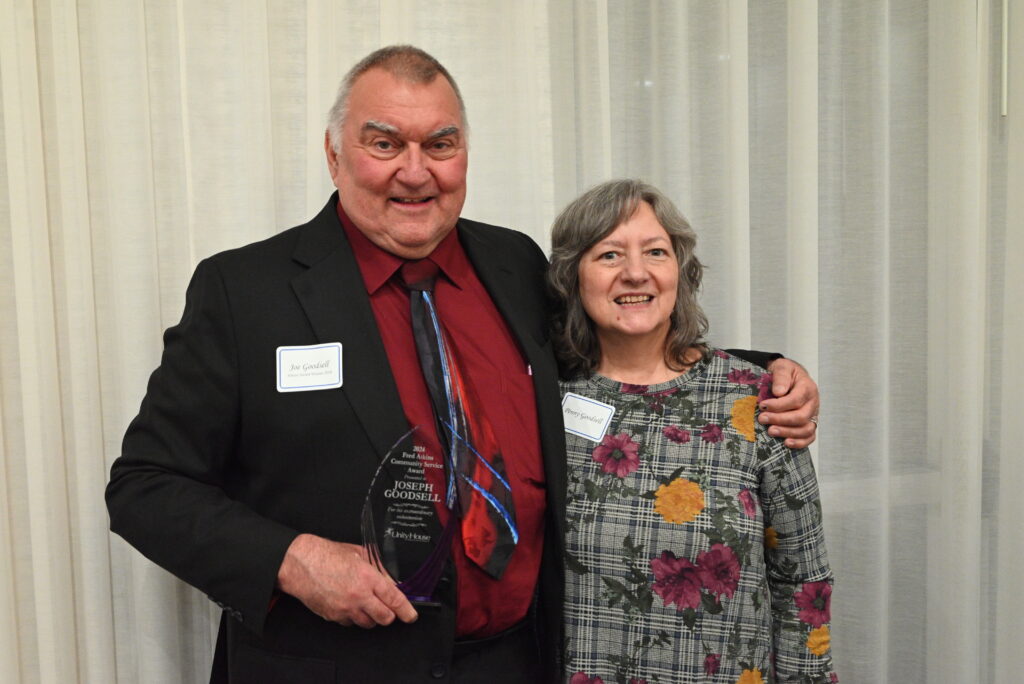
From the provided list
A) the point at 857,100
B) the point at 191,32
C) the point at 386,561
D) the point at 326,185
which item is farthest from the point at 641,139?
the point at 386,561

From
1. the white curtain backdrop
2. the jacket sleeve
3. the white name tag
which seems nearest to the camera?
the jacket sleeve

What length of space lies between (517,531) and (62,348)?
114 cm

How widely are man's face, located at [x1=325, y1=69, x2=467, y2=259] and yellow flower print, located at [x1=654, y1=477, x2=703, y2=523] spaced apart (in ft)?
2.12

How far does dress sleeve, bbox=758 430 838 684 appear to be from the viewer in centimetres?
170

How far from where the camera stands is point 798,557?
67.2 inches

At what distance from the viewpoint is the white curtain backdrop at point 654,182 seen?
6.50 ft

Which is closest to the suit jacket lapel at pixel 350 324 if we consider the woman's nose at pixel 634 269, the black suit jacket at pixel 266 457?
the black suit jacket at pixel 266 457

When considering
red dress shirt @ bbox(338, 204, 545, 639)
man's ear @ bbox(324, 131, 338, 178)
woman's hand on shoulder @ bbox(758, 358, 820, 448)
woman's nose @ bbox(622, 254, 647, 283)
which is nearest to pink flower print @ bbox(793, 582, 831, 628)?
woman's hand on shoulder @ bbox(758, 358, 820, 448)

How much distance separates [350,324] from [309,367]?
107mm

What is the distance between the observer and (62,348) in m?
2.01

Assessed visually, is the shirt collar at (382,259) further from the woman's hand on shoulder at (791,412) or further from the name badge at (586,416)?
the woman's hand on shoulder at (791,412)

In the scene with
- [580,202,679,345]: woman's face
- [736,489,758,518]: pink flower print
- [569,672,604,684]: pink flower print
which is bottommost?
[569,672,604,684]: pink flower print

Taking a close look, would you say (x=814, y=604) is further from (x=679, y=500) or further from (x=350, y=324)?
(x=350, y=324)

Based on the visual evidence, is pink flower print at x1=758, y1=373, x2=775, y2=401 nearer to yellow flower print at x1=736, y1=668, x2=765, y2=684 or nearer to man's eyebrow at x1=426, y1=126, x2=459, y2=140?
yellow flower print at x1=736, y1=668, x2=765, y2=684
